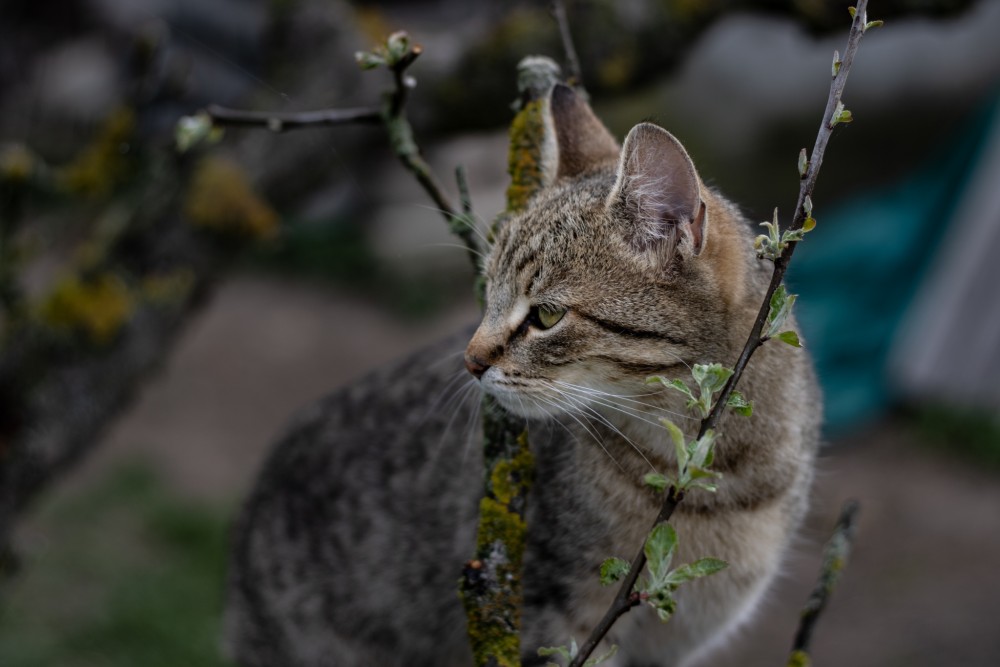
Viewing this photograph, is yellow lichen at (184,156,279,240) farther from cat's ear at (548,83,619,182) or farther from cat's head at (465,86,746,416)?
cat's head at (465,86,746,416)

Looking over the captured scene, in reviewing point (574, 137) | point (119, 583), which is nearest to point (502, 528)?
point (574, 137)

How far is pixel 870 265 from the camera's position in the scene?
6.16 meters

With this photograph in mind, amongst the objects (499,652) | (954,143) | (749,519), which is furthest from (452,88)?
(954,143)

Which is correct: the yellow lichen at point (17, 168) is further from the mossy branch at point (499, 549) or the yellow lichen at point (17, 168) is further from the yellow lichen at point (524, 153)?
the mossy branch at point (499, 549)

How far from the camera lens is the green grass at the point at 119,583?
4719 mm

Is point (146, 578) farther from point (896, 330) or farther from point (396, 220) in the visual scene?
point (896, 330)

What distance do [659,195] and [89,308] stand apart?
88.2 inches

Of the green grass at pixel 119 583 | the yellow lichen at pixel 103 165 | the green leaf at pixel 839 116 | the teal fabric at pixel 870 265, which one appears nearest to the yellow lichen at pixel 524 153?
the green leaf at pixel 839 116

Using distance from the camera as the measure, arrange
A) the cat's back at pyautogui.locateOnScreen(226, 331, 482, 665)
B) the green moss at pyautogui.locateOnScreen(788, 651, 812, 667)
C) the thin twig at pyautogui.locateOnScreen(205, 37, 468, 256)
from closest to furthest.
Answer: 1. the green moss at pyautogui.locateOnScreen(788, 651, 812, 667)
2. the thin twig at pyautogui.locateOnScreen(205, 37, 468, 256)
3. the cat's back at pyautogui.locateOnScreen(226, 331, 482, 665)

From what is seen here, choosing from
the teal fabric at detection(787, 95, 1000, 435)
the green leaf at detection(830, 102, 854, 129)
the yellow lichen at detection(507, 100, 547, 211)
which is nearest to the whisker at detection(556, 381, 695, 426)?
the yellow lichen at detection(507, 100, 547, 211)

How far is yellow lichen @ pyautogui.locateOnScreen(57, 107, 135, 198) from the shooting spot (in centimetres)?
341

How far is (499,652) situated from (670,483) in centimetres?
43

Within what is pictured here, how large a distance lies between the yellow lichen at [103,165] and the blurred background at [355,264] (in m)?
0.01

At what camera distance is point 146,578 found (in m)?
5.18
